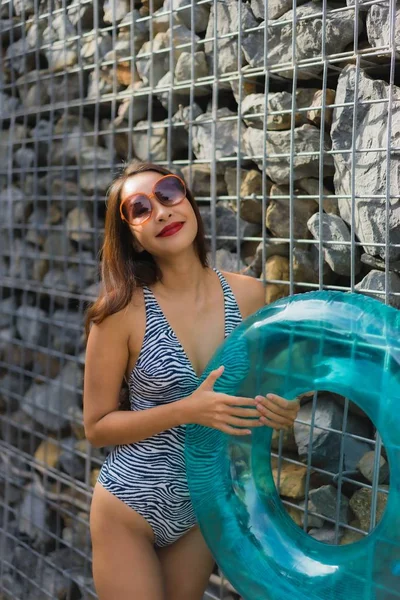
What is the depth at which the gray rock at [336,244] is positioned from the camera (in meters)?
2.01

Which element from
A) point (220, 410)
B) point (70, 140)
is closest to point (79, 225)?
point (70, 140)

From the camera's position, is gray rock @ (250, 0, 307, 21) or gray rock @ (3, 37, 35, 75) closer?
gray rock @ (250, 0, 307, 21)

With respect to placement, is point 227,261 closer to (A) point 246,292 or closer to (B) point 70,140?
(A) point 246,292

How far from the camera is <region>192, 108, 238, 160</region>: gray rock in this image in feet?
7.72

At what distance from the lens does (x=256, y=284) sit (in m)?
1.95

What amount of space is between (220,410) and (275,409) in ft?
0.35

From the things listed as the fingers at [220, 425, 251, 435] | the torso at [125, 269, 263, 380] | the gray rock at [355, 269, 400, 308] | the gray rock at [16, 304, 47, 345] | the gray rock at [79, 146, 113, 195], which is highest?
the gray rock at [79, 146, 113, 195]

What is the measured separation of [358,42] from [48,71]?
5.09ft

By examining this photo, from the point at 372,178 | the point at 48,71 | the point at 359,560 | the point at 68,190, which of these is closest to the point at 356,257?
the point at 372,178

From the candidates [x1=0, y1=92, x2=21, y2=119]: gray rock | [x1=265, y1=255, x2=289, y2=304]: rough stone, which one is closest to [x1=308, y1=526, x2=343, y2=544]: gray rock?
[x1=265, y1=255, x2=289, y2=304]: rough stone

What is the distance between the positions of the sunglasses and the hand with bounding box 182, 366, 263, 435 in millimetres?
413

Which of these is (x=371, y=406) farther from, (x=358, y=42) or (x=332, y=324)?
(x=358, y=42)

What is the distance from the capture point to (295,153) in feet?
6.88

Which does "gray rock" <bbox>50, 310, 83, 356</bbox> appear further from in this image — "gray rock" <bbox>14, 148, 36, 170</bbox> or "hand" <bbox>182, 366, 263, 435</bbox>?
"hand" <bbox>182, 366, 263, 435</bbox>
